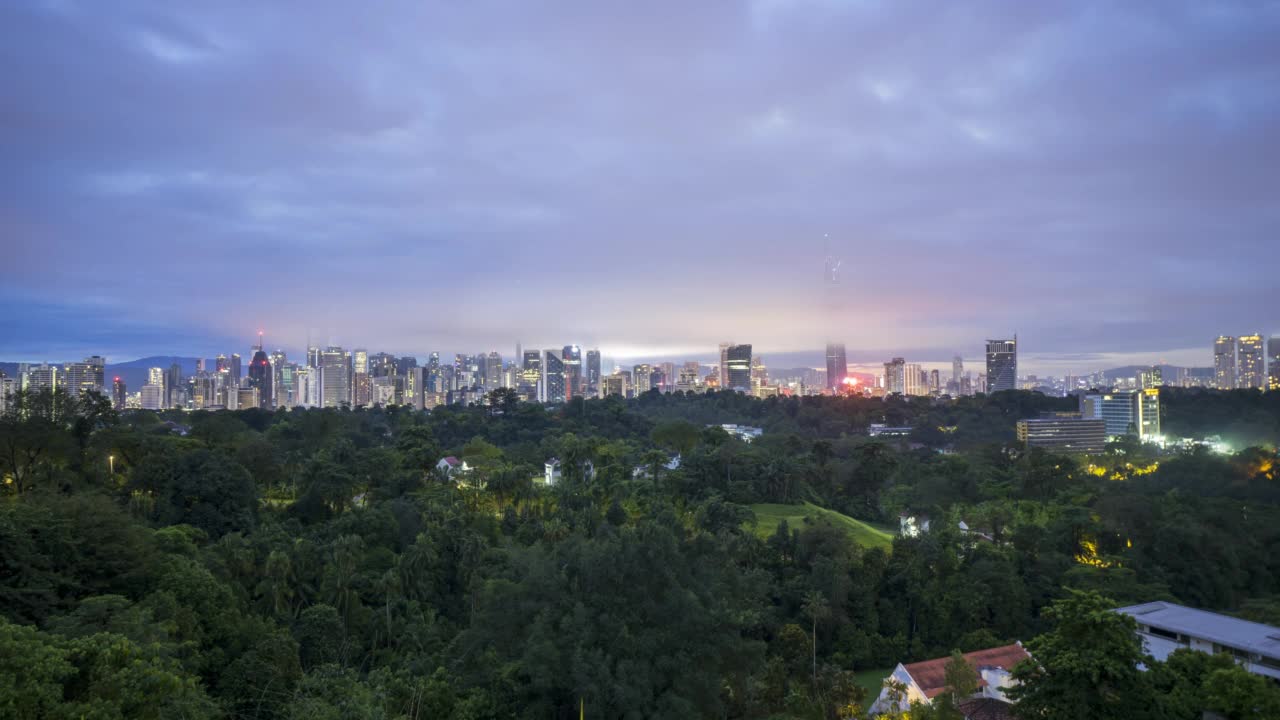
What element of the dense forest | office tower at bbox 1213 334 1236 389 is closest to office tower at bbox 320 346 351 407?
the dense forest

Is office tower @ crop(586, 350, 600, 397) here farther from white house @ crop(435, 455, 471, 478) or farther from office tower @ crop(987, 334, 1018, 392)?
white house @ crop(435, 455, 471, 478)

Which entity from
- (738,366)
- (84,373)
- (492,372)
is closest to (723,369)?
(738,366)

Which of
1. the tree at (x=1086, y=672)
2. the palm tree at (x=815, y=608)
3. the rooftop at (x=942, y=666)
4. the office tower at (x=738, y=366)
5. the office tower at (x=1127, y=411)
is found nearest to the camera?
Answer: the tree at (x=1086, y=672)

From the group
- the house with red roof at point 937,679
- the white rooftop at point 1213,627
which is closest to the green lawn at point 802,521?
the white rooftop at point 1213,627

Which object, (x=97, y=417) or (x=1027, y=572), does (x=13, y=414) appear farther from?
(x=1027, y=572)

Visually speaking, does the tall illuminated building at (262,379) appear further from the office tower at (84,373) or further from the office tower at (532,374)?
the office tower at (532,374)
